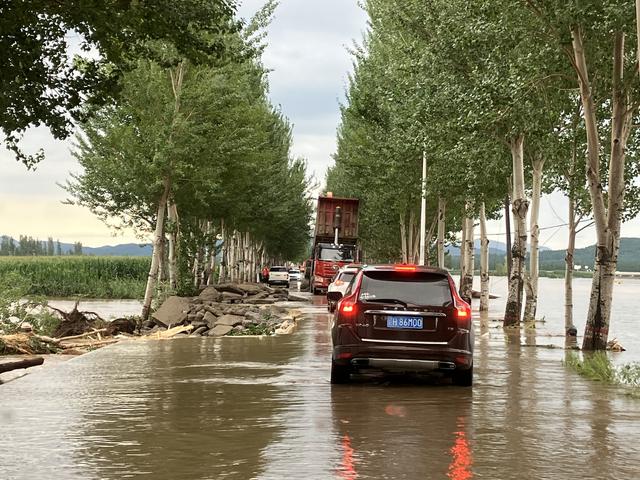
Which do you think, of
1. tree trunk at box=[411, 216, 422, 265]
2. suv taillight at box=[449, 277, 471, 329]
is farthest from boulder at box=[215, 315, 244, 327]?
tree trunk at box=[411, 216, 422, 265]

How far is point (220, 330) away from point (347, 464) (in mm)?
17900

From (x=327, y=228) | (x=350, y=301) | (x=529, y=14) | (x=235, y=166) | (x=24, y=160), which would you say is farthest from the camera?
(x=327, y=228)

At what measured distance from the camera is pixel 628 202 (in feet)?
103

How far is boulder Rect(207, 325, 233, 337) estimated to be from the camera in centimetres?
2461

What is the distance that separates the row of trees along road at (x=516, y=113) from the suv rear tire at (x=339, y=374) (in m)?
7.82

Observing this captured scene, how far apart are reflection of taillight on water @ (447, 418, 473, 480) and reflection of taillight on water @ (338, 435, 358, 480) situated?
2.34ft

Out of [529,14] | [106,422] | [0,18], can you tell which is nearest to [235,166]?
[529,14]

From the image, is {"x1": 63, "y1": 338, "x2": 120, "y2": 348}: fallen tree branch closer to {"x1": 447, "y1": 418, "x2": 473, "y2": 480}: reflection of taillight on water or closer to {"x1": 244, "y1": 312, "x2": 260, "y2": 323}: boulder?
{"x1": 244, "y1": 312, "x2": 260, "y2": 323}: boulder

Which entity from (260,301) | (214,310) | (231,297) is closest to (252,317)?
(214,310)

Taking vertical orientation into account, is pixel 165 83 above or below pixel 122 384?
above

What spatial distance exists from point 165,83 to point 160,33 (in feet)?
56.8

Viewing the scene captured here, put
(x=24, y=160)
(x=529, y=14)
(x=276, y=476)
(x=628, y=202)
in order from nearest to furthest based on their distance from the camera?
(x=276, y=476) → (x=24, y=160) → (x=529, y=14) → (x=628, y=202)

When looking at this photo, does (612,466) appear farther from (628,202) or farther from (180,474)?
(628,202)

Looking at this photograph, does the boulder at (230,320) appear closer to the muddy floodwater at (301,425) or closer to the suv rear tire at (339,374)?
the muddy floodwater at (301,425)
